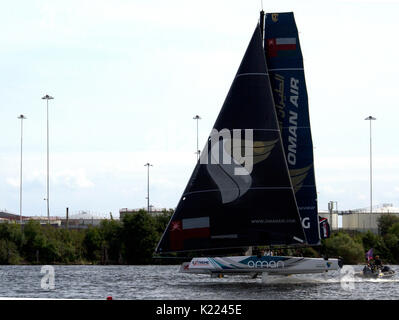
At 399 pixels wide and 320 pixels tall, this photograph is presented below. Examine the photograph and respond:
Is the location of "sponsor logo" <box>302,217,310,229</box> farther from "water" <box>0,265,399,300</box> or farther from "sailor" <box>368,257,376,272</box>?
"sailor" <box>368,257,376,272</box>

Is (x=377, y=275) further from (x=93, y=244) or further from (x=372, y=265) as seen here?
(x=93, y=244)

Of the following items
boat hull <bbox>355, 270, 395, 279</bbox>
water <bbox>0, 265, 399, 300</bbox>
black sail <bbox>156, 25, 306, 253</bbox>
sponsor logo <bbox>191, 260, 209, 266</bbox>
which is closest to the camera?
water <bbox>0, 265, 399, 300</bbox>

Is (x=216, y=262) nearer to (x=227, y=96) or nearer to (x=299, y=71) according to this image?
(x=227, y=96)

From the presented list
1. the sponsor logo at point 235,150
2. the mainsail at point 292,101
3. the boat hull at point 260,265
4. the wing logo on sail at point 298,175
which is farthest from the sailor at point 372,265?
the sponsor logo at point 235,150

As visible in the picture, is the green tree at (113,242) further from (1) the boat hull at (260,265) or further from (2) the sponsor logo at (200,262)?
(1) the boat hull at (260,265)

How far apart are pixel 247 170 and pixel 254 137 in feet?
6.89

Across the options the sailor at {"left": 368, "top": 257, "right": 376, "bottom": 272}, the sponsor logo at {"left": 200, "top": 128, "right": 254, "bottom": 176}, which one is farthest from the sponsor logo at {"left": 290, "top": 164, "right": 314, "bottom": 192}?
the sailor at {"left": 368, "top": 257, "right": 376, "bottom": 272}

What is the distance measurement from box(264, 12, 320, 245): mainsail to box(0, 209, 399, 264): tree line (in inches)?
1905

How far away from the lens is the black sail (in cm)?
5166

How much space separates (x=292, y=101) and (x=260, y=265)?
11.2m

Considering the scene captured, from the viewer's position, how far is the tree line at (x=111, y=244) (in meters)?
109

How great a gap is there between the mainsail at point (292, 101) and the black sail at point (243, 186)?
12.4ft

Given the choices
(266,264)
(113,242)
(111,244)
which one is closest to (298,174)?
(266,264)
